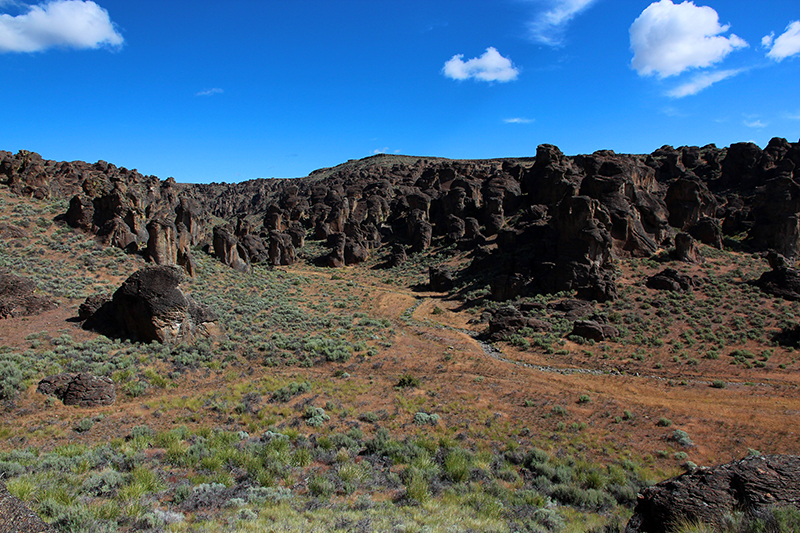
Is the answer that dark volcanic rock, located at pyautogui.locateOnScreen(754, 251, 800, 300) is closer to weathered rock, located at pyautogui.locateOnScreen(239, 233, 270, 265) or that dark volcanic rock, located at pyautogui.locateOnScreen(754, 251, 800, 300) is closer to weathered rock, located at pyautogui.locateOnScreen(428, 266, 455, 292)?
weathered rock, located at pyautogui.locateOnScreen(428, 266, 455, 292)

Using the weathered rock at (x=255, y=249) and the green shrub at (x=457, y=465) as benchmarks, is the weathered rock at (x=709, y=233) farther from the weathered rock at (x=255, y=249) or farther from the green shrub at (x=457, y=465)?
the weathered rock at (x=255, y=249)

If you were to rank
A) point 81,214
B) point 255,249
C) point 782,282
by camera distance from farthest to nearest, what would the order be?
1. point 255,249
2. point 81,214
3. point 782,282

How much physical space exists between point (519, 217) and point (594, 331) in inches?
1327

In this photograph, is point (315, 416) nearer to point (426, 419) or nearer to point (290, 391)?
point (290, 391)

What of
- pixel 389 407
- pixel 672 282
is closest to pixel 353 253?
pixel 672 282

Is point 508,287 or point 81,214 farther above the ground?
point 81,214

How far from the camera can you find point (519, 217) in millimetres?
57938

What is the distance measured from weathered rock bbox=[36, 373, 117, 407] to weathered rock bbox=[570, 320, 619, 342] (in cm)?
2651

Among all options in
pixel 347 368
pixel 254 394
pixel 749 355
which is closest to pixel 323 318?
pixel 347 368

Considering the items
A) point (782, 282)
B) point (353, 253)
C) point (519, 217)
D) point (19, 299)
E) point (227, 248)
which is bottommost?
point (782, 282)

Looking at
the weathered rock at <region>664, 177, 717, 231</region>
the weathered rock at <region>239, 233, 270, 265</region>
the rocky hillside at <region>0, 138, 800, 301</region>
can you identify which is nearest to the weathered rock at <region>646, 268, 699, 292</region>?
the rocky hillside at <region>0, 138, 800, 301</region>

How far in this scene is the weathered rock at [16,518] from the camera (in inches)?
189

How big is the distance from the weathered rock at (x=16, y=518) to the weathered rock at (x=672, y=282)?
3828cm

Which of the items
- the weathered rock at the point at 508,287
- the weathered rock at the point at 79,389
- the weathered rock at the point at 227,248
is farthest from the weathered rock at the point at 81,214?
the weathered rock at the point at 508,287
